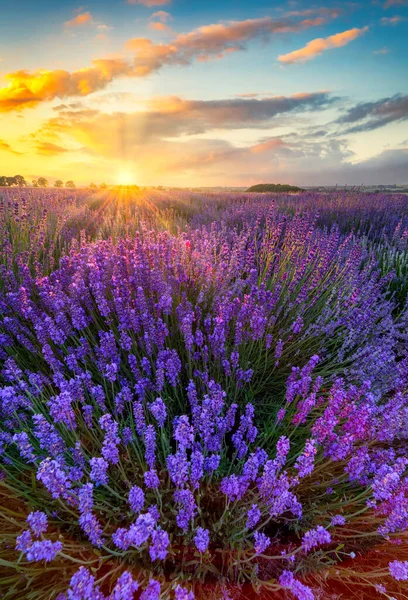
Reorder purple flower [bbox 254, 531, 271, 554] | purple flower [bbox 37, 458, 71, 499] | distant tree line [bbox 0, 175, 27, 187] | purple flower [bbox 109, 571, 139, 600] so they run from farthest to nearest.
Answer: distant tree line [bbox 0, 175, 27, 187], purple flower [bbox 254, 531, 271, 554], purple flower [bbox 37, 458, 71, 499], purple flower [bbox 109, 571, 139, 600]

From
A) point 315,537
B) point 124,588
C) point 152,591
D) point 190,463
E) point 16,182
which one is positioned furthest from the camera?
point 16,182

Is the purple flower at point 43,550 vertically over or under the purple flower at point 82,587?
over

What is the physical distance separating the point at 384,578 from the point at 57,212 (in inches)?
215

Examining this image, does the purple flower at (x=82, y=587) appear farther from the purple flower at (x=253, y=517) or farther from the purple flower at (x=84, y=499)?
the purple flower at (x=253, y=517)

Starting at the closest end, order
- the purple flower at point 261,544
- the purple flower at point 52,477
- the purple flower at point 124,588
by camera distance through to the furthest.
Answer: the purple flower at point 124,588
the purple flower at point 52,477
the purple flower at point 261,544

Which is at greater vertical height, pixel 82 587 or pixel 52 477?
pixel 52 477

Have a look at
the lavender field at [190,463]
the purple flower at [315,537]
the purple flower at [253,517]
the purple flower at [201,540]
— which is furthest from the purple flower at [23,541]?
the purple flower at [315,537]

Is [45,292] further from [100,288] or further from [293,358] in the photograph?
[293,358]

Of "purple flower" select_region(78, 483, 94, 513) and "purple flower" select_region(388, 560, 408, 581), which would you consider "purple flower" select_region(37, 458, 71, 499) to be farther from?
"purple flower" select_region(388, 560, 408, 581)

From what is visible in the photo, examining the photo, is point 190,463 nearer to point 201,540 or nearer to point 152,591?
point 201,540

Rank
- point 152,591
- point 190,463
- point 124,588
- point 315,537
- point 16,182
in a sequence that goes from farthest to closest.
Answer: point 16,182
point 190,463
point 315,537
point 152,591
point 124,588

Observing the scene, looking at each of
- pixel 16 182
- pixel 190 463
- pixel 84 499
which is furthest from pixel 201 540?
pixel 16 182

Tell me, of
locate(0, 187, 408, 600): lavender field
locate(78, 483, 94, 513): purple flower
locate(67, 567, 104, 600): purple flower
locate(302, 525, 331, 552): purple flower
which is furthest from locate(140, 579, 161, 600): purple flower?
locate(302, 525, 331, 552): purple flower

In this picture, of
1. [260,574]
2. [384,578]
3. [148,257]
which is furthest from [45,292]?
[384,578]
